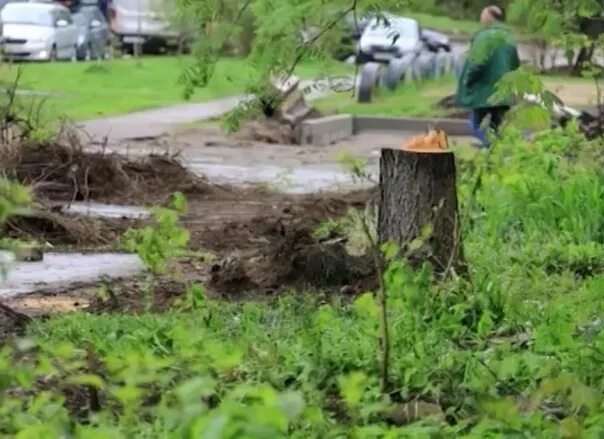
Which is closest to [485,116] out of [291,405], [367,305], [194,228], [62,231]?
[194,228]

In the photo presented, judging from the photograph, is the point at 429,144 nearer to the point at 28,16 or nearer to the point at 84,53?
the point at 28,16

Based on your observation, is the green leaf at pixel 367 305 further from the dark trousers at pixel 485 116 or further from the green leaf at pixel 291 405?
the dark trousers at pixel 485 116

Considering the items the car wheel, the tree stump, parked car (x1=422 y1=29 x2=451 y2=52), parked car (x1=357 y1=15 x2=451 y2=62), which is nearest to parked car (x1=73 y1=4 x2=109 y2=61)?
the car wheel

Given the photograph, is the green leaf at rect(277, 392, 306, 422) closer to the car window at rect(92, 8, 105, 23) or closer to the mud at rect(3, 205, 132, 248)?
the mud at rect(3, 205, 132, 248)

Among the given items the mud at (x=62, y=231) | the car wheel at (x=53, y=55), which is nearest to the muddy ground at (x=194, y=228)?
the mud at (x=62, y=231)

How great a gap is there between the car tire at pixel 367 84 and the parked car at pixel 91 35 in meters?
13.7

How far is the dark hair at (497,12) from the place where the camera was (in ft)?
25.3

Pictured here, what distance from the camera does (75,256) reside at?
11.3 metres

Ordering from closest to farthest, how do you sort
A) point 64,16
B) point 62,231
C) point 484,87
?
point 62,231
point 484,87
point 64,16

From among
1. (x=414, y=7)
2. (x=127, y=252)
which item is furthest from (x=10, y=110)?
(x=414, y=7)

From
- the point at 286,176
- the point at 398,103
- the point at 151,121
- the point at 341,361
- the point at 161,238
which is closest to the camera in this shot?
the point at 341,361

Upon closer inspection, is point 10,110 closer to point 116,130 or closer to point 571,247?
point 571,247

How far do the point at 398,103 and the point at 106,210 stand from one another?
1611 centimetres

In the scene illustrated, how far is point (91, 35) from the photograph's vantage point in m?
44.1
